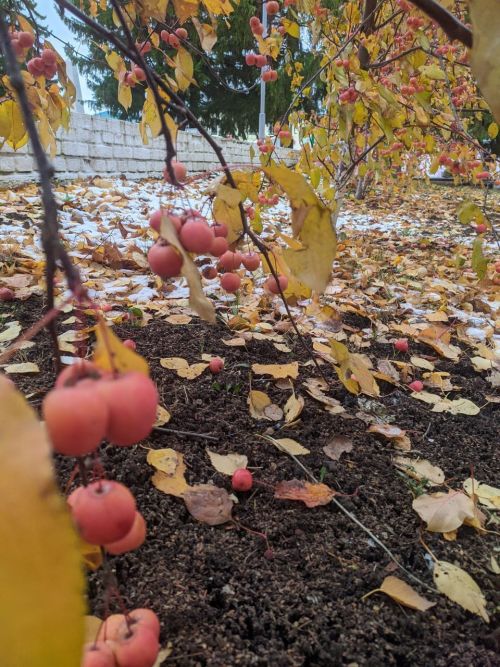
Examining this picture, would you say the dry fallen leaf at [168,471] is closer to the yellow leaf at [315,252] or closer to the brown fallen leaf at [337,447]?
the brown fallen leaf at [337,447]

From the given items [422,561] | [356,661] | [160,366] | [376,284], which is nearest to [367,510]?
[422,561]

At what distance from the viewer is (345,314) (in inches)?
73.3

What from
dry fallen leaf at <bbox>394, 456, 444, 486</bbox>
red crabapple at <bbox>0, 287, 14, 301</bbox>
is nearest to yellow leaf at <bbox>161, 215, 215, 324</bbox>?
dry fallen leaf at <bbox>394, 456, 444, 486</bbox>

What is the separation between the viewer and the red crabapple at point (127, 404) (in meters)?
0.30

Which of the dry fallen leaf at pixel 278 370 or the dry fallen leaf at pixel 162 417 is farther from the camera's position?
the dry fallen leaf at pixel 278 370

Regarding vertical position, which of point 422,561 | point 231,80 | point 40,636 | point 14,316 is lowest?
point 422,561

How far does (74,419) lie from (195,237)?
239 mm

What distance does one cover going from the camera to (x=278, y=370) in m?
1.22

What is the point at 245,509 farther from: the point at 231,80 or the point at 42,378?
the point at 231,80

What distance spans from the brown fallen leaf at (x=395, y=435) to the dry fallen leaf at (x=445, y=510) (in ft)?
0.61

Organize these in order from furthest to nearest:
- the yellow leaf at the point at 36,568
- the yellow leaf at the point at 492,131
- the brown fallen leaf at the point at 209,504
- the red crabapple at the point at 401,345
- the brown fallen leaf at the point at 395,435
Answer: the yellow leaf at the point at 492,131 < the red crabapple at the point at 401,345 < the brown fallen leaf at the point at 395,435 < the brown fallen leaf at the point at 209,504 < the yellow leaf at the point at 36,568

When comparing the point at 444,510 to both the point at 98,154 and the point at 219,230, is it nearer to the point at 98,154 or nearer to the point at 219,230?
the point at 219,230

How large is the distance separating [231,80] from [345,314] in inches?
384

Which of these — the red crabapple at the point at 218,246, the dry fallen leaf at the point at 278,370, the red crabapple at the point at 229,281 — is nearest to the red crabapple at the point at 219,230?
the red crabapple at the point at 218,246
